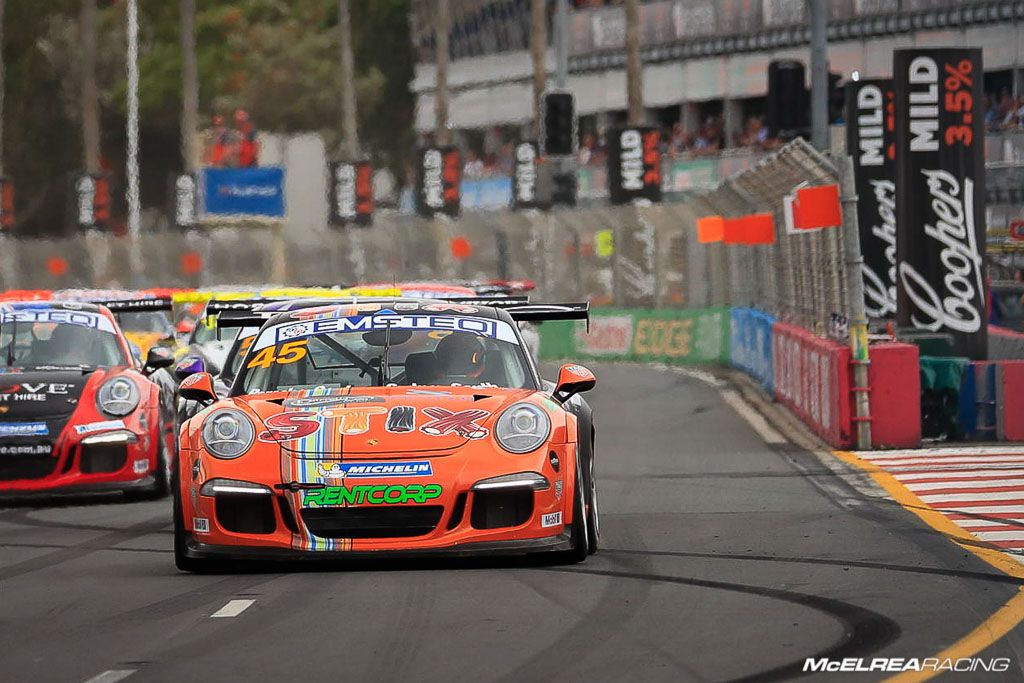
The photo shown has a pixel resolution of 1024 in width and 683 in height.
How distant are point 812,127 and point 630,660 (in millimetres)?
21008

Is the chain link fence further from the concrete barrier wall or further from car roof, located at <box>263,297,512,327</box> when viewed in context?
car roof, located at <box>263,297,512,327</box>

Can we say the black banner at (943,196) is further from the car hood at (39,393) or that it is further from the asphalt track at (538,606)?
the car hood at (39,393)

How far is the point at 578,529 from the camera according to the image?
985cm

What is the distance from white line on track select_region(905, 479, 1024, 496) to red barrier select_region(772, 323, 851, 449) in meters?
2.83

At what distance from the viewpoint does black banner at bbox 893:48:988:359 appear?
68.0 feet

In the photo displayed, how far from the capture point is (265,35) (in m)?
92.0

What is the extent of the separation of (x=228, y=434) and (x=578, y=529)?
1.53 metres

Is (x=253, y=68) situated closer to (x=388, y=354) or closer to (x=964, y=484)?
(x=964, y=484)

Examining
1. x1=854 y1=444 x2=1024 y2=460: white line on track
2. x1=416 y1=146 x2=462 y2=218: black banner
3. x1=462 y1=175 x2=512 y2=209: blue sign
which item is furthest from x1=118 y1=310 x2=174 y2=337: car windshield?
x1=462 y1=175 x2=512 y2=209: blue sign

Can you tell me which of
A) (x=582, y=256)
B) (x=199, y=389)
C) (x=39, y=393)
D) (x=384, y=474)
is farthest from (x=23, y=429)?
(x=582, y=256)

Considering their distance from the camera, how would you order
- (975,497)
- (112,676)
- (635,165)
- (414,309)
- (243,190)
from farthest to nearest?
(243,190)
(635,165)
(975,497)
(414,309)
(112,676)

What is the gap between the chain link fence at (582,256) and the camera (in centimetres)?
2158

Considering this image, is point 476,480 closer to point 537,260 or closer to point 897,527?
point 897,527

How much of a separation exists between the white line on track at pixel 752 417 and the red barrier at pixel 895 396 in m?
1.48
